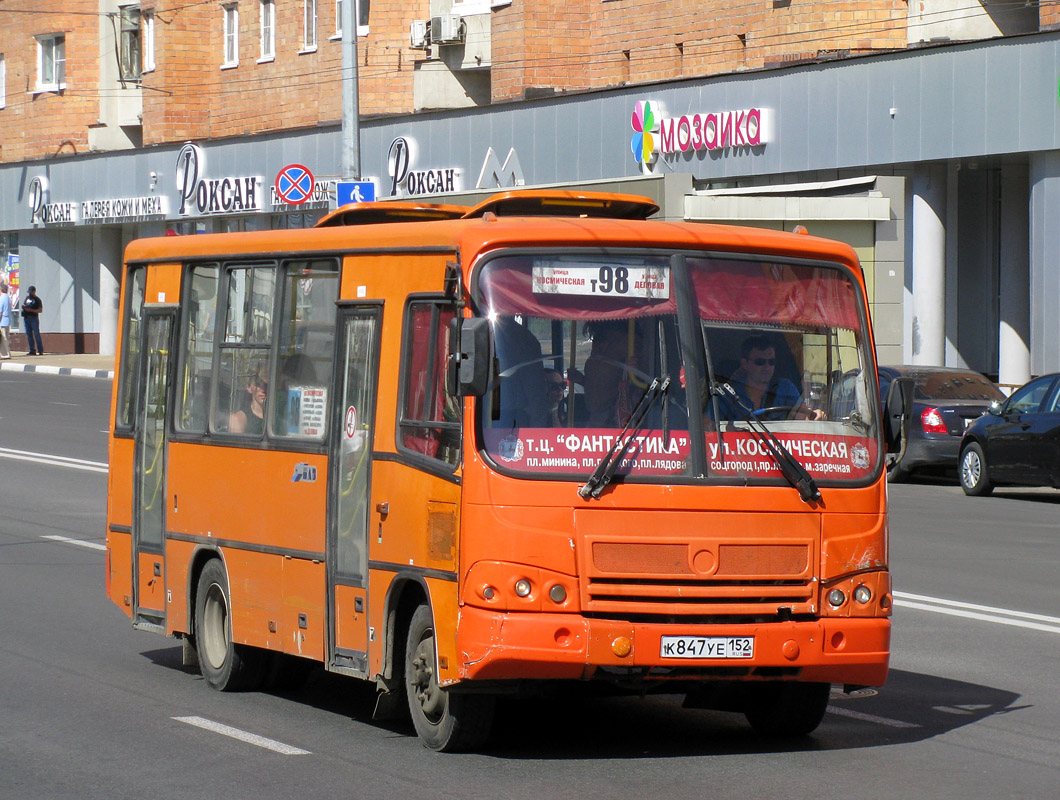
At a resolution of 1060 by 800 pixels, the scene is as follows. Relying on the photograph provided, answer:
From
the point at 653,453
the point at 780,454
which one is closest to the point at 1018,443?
the point at 780,454

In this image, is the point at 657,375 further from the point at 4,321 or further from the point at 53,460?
the point at 4,321

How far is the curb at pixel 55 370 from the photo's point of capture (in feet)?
143

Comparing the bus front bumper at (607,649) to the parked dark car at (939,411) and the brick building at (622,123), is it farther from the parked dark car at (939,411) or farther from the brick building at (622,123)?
the brick building at (622,123)

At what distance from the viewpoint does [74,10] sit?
A: 179 feet

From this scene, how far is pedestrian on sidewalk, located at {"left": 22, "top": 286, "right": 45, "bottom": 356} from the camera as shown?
49.8 m

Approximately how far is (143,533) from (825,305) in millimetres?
4364

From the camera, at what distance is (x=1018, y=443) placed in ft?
67.1

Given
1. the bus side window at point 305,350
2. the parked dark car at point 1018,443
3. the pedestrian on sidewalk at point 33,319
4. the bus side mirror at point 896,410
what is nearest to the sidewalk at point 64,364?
the pedestrian on sidewalk at point 33,319

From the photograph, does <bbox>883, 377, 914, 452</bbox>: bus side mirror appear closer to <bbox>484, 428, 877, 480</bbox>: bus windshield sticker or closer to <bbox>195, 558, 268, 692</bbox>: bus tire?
<bbox>484, 428, 877, 480</bbox>: bus windshield sticker

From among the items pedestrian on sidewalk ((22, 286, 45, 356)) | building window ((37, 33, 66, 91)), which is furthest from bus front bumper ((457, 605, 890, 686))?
building window ((37, 33, 66, 91))

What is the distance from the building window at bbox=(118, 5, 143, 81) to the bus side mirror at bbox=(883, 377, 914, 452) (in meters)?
46.3

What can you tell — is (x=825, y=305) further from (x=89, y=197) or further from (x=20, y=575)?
(x=89, y=197)

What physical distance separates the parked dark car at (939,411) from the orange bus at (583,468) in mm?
14386

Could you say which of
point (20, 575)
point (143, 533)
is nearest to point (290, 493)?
point (143, 533)
